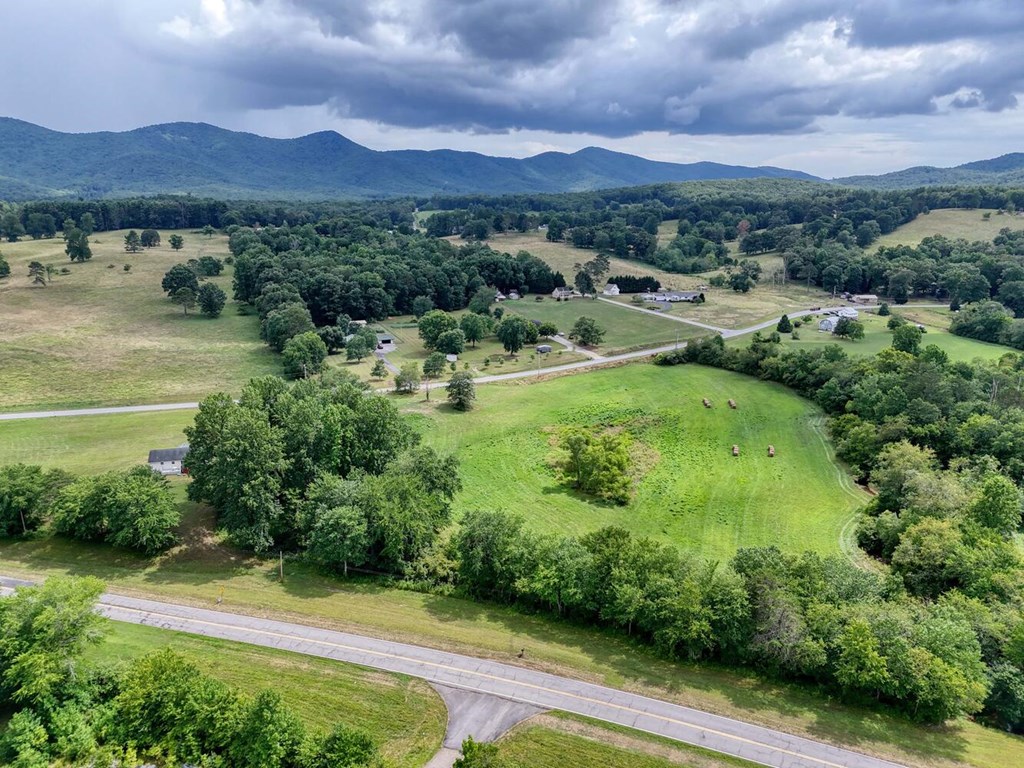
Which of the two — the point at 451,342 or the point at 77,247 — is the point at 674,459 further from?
the point at 77,247

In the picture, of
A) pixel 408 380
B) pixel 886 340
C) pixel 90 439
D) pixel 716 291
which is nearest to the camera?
pixel 90 439

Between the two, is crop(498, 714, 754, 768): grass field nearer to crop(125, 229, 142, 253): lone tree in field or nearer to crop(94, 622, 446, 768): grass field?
crop(94, 622, 446, 768): grass field

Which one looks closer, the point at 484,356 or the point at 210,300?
the point at 484,356

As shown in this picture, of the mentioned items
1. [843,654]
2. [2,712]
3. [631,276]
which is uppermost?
[631,276]

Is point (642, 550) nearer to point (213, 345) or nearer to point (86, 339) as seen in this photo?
point (213, 345)

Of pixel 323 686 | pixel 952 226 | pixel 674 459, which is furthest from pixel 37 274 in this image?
pixel 952 226

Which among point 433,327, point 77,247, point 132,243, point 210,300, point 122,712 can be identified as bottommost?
point 122,712

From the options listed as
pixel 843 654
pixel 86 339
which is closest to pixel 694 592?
pixel 843 654
